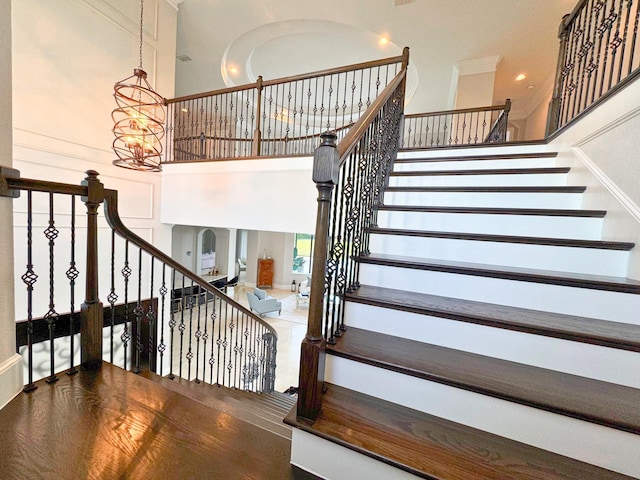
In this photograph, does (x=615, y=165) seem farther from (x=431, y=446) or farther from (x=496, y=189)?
(x=431, y=446)

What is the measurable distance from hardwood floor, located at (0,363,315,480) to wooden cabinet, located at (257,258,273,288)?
8909 millimetres

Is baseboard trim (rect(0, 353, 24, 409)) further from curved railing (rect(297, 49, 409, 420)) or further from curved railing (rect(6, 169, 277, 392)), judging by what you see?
curved railing (rect(297, 49, 409, 420))

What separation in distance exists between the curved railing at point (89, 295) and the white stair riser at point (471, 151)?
2.38 m

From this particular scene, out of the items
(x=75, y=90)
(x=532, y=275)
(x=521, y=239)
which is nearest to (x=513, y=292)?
(x=532, y=275)

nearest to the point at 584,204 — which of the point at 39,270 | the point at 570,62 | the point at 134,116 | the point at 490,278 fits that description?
the point at 490,278

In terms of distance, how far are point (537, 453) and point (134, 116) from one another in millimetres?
3192

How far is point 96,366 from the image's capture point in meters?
1.65

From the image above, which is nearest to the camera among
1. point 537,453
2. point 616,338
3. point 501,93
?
point 537,453

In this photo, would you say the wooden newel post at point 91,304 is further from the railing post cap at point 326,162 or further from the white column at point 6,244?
the railing post cap at point 326,162

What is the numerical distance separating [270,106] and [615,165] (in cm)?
349

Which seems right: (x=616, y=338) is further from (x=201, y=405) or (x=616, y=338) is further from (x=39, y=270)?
(x=39, y=270)

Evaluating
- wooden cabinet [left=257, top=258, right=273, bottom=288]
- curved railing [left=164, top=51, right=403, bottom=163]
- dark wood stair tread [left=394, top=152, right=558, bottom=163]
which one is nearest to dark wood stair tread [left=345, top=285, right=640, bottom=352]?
dark wood stair tread [left=394, top=152, right=558, bottom=163]

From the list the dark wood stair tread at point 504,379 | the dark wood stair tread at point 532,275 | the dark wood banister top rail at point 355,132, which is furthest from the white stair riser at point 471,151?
the dark wood stair tread at point 504,379

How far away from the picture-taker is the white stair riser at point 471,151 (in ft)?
8.43
